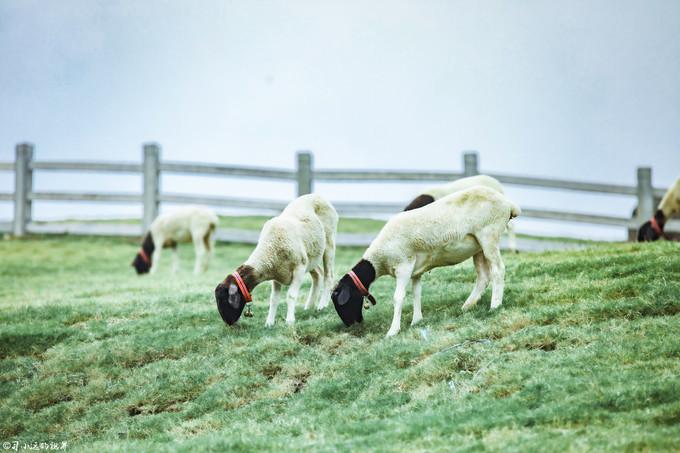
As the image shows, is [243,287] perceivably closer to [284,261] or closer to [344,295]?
[284,261]

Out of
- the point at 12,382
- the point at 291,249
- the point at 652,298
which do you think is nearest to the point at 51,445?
the point at 12,382

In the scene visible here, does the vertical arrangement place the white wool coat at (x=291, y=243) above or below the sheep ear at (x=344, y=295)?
above

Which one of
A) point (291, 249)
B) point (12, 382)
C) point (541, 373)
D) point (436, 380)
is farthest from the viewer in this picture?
point (291, 249)

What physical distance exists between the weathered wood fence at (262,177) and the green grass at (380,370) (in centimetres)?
831

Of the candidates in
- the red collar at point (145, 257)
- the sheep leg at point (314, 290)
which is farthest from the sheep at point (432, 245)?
the red collar at point (145, 257)

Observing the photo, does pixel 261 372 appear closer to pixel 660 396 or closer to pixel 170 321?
pixel 170 321

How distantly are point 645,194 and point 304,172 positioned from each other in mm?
9298

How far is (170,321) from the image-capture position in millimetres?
10312

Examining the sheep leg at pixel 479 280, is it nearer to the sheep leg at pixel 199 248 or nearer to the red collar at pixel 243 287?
the red collar at pixel 243 287

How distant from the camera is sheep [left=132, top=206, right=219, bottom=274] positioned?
18672 mm

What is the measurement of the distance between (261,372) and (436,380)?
6.80ft

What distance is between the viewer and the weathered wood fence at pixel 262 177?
65.2ft

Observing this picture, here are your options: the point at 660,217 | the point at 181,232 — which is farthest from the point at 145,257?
the point at 660,217

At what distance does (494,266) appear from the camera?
8828 millimetres
